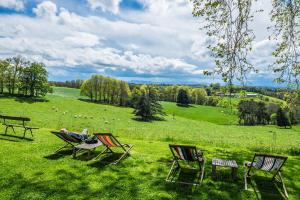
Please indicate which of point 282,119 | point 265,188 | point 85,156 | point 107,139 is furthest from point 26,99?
point 282,119

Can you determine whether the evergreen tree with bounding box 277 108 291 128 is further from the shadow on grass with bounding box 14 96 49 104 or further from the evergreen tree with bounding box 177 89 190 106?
the shadow on grass with bounding box 14 96 49 104

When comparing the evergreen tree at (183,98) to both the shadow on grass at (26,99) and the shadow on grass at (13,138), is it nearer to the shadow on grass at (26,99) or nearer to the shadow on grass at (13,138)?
the shadow on grass at (26,99)

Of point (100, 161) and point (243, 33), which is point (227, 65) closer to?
point (243, 33)

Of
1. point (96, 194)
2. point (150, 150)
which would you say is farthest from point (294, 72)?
point (96, 194)

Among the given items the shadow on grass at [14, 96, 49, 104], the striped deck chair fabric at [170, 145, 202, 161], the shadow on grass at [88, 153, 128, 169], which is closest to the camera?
the striped deck chair fabric at [170, 145, 202, 161]

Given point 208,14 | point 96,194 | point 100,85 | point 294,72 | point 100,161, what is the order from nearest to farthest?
point 96,194
point 100,161
point 208,14
point 294,72
point 100,85

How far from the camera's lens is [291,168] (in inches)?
333

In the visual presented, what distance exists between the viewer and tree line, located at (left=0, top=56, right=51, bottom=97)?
5657cm

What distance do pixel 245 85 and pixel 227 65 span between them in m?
1.02

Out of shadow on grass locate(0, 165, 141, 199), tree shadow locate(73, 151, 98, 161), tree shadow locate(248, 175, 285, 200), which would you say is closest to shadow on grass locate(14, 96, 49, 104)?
tree shadow locate(73, 151, 98, 161)

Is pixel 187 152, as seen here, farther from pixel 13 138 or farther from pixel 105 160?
pixel 13 138

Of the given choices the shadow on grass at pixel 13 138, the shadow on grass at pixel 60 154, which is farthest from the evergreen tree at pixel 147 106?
the shadow on grass at pixel 60 154

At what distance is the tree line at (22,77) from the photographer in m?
56.6

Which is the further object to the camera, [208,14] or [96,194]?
[208,14]
